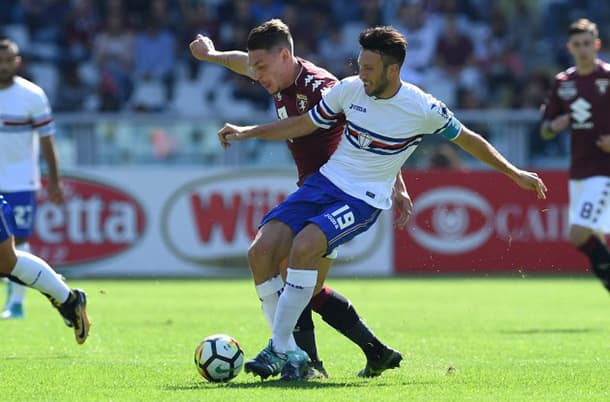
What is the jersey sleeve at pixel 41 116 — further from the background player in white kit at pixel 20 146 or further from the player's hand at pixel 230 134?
the player's hand at pixel 230 134

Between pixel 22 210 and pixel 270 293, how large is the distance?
17.8 ft

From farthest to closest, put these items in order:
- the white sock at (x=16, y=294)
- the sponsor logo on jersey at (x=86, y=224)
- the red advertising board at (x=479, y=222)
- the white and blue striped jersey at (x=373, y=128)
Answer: the red advertising board at (x=479, y=222) < the sponsor logo on jersey at (x=86, y=224) < the white sock at (x=16, y=294) < the white and blue striped jersey at (x=373, y=128)

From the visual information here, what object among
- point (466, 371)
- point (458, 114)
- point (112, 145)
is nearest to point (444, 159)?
point (458, 114)

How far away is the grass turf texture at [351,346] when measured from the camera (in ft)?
21.9

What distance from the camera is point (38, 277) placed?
8.51 meters

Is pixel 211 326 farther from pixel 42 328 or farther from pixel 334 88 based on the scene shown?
pixel 334 88

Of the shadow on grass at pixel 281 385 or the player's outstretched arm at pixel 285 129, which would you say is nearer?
the shadow on grass at pixel 281 385

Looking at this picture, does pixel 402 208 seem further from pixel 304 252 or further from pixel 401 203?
pixel 304 252

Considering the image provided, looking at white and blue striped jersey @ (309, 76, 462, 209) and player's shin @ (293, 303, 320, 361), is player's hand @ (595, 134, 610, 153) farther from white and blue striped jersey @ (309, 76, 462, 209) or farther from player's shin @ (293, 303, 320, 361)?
player's shin @ (293, 303, 320, 361)

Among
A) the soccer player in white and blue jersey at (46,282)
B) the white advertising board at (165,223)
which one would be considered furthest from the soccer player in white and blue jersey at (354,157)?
the white advertising board at (165,223)

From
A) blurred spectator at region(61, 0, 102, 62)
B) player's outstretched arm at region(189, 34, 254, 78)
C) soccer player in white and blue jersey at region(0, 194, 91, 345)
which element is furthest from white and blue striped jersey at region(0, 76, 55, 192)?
blurred spectator at region(61, 0, 102, 62)

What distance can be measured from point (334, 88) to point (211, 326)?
14.3ft

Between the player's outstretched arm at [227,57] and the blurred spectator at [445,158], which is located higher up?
the player's outstretched arm at [227,57]

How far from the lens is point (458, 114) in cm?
1925
